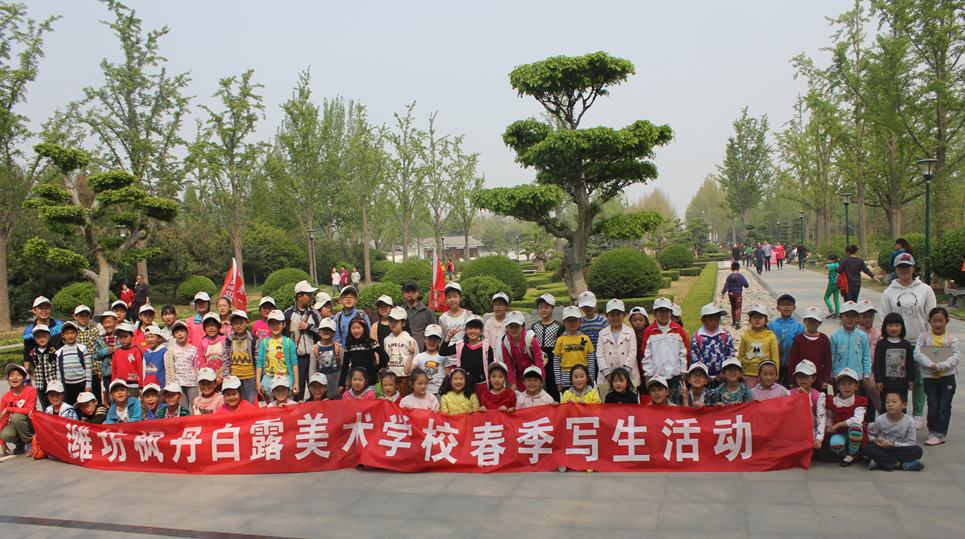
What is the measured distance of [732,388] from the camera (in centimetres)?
570

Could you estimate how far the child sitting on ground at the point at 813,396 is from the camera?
16.9 ft

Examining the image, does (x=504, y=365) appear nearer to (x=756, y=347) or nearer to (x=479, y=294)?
(x=756, y=347)

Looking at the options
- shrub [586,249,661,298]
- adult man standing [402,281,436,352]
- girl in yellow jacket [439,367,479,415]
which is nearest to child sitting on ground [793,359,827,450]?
girl in yellow jacket [439,367,479,415]

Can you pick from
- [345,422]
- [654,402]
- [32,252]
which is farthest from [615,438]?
[32,252]

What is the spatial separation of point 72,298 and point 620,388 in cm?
2221

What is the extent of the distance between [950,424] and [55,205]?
71.3 ft

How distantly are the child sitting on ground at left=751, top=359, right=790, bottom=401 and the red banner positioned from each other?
0.88 feet

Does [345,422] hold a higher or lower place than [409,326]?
lower

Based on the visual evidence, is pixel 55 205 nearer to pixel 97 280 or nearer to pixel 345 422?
pixel 97 280

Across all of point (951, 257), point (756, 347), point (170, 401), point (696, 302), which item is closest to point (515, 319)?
point (756, 347)

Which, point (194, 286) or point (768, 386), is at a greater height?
point (194, 286)

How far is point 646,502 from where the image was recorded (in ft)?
15.3

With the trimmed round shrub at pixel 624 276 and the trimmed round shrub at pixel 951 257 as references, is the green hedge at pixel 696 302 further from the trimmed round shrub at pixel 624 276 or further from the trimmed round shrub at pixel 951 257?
the trimmed round shrub at pixel 951 257

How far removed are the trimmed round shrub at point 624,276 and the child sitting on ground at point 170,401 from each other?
12.8 m
